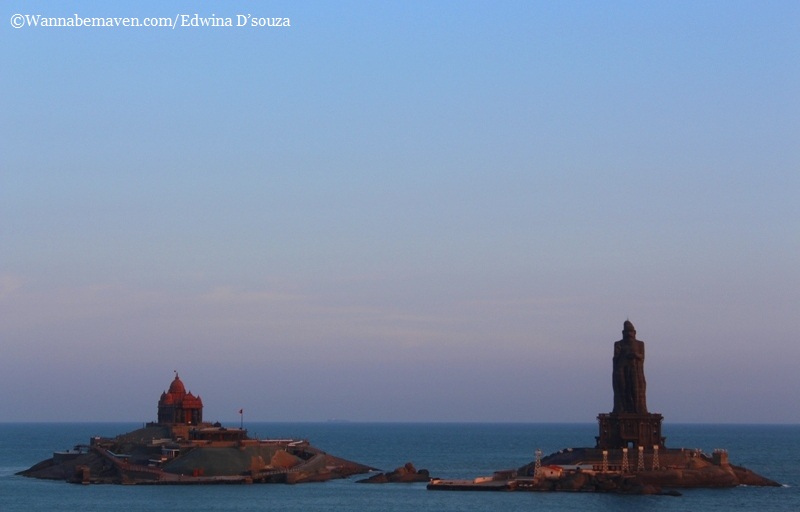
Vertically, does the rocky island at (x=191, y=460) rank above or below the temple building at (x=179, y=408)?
below

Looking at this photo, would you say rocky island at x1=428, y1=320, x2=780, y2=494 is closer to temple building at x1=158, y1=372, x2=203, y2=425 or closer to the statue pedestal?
the statue pedestal

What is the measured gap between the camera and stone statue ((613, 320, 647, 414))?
470 ft

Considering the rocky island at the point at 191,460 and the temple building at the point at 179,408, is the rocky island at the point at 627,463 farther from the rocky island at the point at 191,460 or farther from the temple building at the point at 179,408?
the temple building at the point at 179,408

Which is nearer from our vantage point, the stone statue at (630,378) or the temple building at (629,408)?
the temple building at (629,408)

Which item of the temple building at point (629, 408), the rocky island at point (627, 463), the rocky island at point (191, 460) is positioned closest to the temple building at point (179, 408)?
the rocky island at point (191, 460)

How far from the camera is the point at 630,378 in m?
144

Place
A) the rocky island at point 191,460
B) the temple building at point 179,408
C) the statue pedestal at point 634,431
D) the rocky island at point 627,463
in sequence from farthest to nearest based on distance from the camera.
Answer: the temple building at point 179,408
the rocky island at point 191,460
the statue pedestal at point 634,431
the rocky island at point 627,463

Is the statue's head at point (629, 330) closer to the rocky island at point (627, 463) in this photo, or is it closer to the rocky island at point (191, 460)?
the rocky island at point (627, 463)

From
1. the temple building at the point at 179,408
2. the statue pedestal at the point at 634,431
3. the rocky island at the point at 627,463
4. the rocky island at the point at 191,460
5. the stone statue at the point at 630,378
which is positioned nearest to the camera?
the rocky island at the point at 627,463

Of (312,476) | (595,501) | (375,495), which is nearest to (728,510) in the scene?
(595,501)

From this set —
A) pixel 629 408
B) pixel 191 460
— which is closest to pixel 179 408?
pixel 191 460

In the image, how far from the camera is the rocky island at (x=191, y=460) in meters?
146

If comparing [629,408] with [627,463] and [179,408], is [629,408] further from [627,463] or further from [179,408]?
[179,408]

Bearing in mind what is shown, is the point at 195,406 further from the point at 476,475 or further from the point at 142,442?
the point at 476,475
